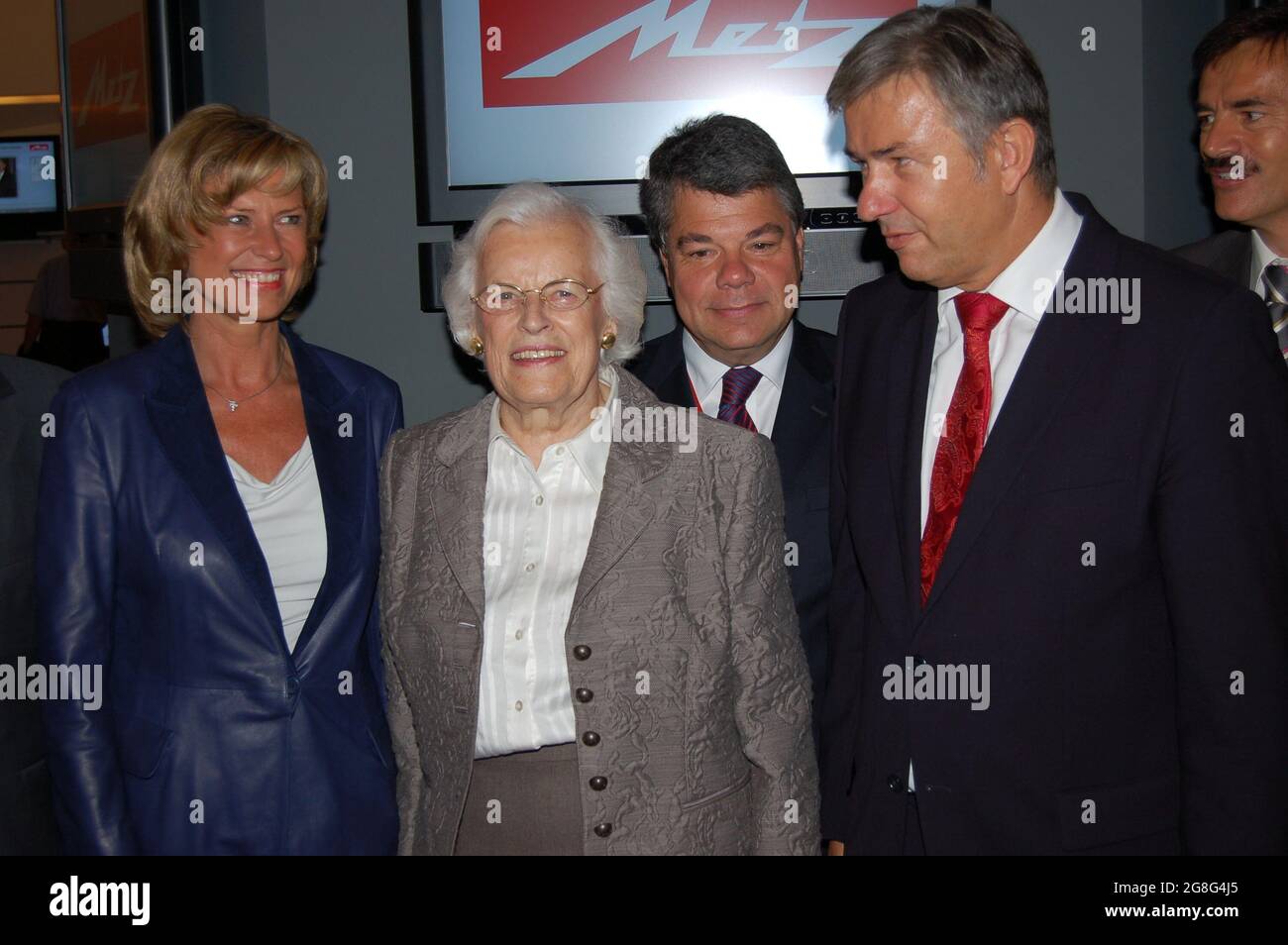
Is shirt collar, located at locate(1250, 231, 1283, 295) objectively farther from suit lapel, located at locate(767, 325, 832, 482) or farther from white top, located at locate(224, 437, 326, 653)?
white top, located at locate(224, 437, 326, 653)

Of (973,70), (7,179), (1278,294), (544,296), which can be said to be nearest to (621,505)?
(544,296)

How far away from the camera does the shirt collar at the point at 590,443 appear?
87.1 inches

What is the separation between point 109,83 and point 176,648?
269cm

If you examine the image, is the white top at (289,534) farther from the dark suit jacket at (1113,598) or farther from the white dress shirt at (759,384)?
the dark suit jacket at (1113,598)

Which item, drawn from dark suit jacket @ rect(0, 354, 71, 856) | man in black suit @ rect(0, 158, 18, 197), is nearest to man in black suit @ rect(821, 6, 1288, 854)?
dark suit jacket @ rect(0, 354, 71, 856)

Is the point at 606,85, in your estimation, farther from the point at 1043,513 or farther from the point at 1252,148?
the point at 1043,513

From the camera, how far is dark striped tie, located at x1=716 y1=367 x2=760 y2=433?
2.61 metres

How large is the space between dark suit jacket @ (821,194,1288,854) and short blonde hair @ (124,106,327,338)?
4.54 feet

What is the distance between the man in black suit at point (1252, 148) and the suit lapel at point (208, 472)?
212cm

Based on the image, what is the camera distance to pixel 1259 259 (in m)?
2.62

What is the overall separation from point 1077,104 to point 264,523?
2.40 meters

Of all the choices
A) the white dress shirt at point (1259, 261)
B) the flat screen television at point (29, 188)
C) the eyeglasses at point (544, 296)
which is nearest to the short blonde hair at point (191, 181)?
the eyeglasses at point (544, 296)

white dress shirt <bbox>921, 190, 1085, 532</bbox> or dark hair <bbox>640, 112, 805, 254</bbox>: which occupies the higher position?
dark hair <bbox>640, 112, 805, 254</bbox>

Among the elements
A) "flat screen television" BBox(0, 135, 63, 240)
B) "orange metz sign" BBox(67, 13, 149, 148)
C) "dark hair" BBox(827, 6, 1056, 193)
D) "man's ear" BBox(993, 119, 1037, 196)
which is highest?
"flat screen television" BBox(0, 135, 63, 240)
